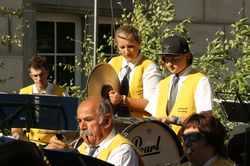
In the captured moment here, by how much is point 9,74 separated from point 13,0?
1084mm

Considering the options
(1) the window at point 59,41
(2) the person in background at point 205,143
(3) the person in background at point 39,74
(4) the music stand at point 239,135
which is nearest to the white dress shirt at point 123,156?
(2) the person in background at point 205,143

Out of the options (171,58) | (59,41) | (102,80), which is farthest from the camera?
(59,41)

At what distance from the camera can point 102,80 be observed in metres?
5.46

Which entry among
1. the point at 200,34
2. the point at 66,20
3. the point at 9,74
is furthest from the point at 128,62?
the point at 200,34

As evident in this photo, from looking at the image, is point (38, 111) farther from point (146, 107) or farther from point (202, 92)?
point (202, 92)

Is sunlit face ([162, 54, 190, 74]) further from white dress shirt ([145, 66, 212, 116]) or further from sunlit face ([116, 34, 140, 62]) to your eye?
sunlit face ([116, 34, 140, 62])

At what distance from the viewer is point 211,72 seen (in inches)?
288

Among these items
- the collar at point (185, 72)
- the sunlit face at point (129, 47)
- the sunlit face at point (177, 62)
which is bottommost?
the collar at point (185, 72)

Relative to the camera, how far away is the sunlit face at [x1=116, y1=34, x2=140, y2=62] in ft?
18.1

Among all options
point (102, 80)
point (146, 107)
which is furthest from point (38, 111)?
point (146, 107)

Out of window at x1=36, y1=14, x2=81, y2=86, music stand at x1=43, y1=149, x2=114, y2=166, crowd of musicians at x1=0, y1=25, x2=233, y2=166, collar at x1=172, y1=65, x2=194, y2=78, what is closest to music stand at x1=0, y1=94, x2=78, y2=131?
crowd of musicians at x1=0, y1=25, x2=233, y2=166

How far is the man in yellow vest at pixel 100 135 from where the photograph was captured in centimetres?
382

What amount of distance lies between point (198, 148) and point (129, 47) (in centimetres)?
196

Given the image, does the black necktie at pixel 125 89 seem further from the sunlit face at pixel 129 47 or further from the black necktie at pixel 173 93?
the black necktie at pixel 173 93
